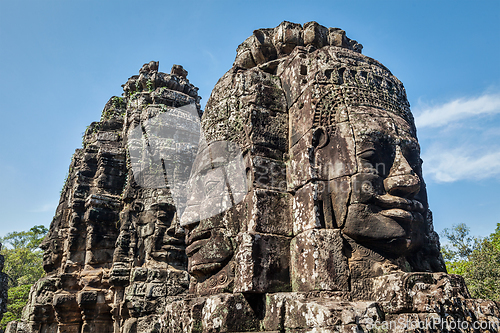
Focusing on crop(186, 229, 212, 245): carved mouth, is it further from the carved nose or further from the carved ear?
the carved nose

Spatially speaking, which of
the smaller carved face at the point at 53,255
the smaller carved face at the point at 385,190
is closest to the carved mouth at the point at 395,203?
the smaller carved face at the point at 385,190

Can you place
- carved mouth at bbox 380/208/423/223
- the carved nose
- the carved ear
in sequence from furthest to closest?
the carved ear < the carved nose < carved mouth at bbox 380/208/423/223

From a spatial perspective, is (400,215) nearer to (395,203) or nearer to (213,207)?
(395,203)

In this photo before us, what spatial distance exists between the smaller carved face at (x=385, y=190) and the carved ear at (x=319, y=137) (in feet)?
0.97

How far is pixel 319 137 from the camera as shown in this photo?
394 cm

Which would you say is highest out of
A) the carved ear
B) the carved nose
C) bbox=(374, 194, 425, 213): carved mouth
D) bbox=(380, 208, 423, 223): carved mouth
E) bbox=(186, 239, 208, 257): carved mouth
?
the carved ear

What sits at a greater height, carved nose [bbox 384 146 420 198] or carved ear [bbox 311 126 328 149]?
carved ear [bbox 311 126 328 149]

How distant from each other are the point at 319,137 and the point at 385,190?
84 cm

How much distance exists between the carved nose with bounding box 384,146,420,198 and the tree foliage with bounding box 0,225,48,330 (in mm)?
17859

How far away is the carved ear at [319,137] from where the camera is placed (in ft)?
12.7

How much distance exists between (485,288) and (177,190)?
10.9 m

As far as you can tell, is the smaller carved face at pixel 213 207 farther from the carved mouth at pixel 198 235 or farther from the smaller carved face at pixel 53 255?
the smaller carved face at pixel 53 255

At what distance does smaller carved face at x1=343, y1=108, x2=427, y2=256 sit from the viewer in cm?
341

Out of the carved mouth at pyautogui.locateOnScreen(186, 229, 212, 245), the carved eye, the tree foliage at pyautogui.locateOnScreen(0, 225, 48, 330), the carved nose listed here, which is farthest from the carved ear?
the tree foliage at pyautogui.locateOnScreen(0, 225, 48, 330)
